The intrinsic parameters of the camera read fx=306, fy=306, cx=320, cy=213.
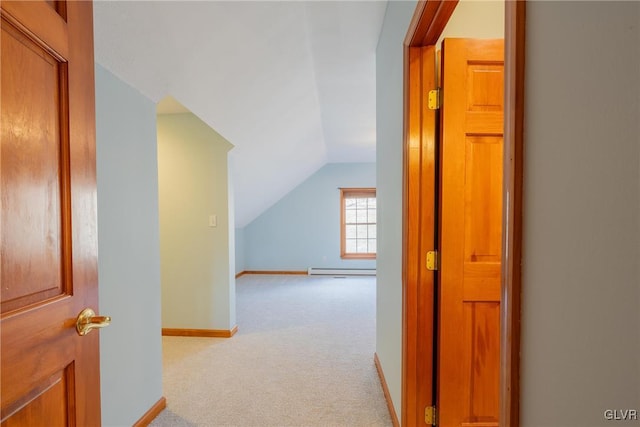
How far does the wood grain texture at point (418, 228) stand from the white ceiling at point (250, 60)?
75 cm

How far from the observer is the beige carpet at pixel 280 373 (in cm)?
182

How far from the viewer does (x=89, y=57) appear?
0.88 m

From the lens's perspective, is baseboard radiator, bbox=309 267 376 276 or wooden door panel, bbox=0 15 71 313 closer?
wooden door panel, bbox=0 15 71 313

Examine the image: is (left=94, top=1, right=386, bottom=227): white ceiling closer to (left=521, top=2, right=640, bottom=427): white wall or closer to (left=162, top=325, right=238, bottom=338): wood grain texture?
(left=521, top=2, right=640, bottom=427): white wall

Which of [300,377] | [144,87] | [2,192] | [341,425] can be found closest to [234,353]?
[300,377]

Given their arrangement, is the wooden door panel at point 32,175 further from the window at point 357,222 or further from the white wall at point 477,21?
the window at point 357,222

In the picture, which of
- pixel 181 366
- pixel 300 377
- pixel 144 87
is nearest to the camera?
pixel 144 87

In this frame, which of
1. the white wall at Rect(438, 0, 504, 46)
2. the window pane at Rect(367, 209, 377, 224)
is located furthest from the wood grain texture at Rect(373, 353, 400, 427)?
the window pane at Rect(367, 209, 377, 224)

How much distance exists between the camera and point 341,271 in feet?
20.0

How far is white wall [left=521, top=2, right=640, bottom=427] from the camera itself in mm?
370

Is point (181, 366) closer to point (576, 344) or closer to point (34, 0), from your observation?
point (34, 0)

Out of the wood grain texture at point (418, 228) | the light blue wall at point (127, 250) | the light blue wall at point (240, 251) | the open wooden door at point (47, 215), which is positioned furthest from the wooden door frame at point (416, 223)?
the light blue wall at point (240, 251)

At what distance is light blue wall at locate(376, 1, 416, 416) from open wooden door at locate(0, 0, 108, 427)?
1.26 meters

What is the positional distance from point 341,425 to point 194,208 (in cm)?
226
